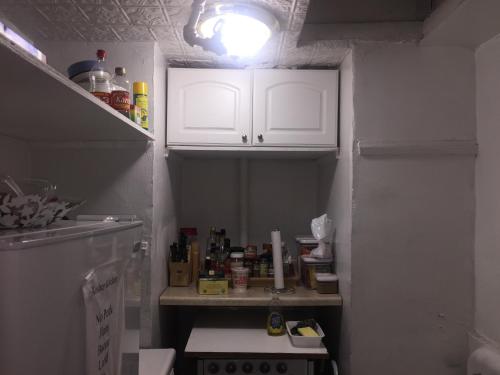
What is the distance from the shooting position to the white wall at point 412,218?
1.59m

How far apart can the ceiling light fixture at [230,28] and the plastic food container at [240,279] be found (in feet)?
3.53

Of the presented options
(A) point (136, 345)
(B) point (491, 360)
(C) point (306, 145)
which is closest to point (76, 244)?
(A) point (136, 345)

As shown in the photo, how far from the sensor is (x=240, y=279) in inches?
72.8

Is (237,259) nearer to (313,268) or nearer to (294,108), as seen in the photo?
(313,268)

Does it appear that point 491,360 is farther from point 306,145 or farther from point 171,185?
point 171,185

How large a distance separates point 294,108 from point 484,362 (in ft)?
4.53

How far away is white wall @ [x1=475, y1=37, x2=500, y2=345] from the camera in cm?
144

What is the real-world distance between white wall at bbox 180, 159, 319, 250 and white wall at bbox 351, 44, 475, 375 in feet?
2.35

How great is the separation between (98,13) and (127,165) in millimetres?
633

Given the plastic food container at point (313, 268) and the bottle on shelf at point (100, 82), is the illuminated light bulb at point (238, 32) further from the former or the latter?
the plastic food container at point (313, 268)

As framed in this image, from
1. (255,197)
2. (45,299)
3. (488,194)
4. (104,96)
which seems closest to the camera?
(45,299)

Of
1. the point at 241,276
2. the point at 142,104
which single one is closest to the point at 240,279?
the point at 241,276

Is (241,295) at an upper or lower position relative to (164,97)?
lower

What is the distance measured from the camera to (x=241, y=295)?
1.77m
